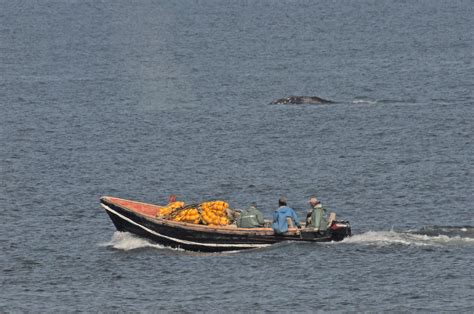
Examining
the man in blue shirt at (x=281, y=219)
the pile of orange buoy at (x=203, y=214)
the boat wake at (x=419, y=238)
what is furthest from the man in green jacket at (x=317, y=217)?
the pile of orange buoy at (x=203, y=214)

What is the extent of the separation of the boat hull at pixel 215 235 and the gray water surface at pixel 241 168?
1.78 ft

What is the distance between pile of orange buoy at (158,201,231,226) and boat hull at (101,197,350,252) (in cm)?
72

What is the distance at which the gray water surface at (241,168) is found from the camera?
5859cm

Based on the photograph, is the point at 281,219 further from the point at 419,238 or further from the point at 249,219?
the point at 419,238

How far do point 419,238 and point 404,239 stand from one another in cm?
67

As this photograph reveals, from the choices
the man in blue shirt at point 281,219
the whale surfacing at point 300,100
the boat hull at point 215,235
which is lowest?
the boat hull at point 215,235

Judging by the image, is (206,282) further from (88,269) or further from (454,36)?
(454,36)

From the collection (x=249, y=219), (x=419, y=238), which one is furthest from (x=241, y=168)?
(x=419, y=238)

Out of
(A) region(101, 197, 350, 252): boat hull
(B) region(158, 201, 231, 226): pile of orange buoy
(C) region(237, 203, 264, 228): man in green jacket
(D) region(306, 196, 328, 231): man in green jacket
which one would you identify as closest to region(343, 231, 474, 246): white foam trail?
(A) region(101, 197, 350, 252): boat hull

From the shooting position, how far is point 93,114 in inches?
4407

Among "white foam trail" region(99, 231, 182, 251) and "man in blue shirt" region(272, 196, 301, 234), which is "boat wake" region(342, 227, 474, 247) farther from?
"white foam trail" region(99, 231, 182, 251)

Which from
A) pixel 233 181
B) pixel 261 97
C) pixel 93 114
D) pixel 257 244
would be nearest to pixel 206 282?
pixel 257 244

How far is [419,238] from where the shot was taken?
64.2 m

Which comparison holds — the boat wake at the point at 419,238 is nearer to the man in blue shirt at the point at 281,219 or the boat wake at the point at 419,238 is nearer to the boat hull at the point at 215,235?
the boat hull at the point at 215,235
